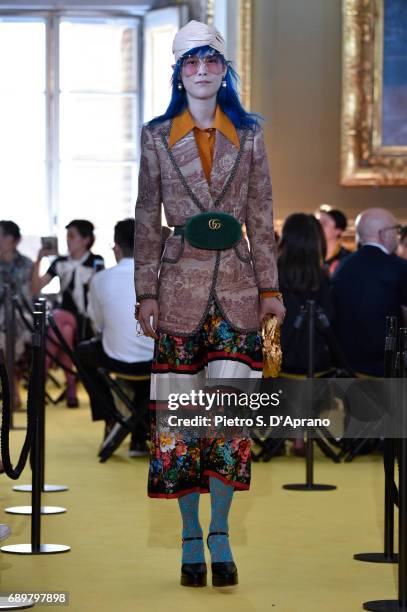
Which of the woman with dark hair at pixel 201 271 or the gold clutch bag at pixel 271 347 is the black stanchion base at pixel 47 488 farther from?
the gold clutch bag at pixel 271 347

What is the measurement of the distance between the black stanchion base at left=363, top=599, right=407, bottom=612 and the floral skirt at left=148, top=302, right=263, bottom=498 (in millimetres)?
500

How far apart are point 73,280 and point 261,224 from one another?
6034mm

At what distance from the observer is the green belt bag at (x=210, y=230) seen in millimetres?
4078

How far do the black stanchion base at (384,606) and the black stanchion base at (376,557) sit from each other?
0.65 metres

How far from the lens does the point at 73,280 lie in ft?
33.3

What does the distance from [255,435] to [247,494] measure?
133 centimetres

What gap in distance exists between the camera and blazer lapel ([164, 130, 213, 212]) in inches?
163

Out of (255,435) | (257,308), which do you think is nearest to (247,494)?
(255,435)

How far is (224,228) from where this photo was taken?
4086mm

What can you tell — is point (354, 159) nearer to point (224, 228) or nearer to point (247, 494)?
point (247, 494)

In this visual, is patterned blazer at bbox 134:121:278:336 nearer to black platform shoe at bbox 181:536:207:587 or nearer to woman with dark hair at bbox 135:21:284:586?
woman with dark hair at bbox 135:21:284:586

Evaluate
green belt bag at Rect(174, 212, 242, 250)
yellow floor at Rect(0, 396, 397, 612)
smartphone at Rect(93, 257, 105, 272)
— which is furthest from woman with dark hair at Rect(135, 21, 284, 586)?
smartphone at Rect(93, 257, 105, 272)

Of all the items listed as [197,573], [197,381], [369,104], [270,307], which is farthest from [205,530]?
[369,104]

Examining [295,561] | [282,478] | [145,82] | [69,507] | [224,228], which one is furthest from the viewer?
[145,82]
